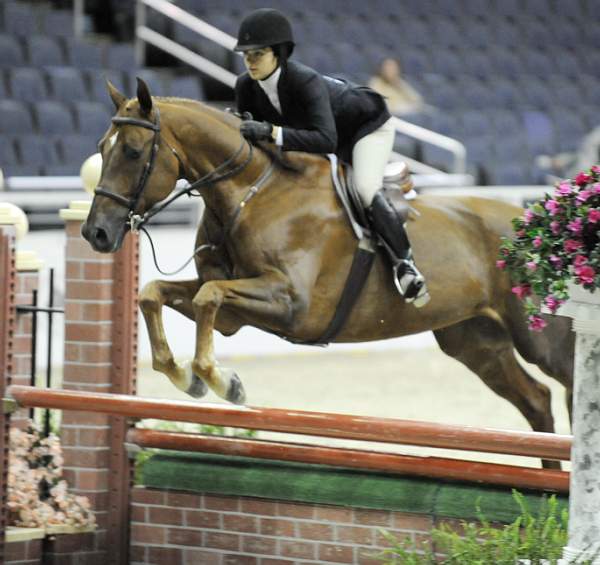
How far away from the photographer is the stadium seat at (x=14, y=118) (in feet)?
33.9

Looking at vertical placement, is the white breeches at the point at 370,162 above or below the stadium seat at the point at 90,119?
below

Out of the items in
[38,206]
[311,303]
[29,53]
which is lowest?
[311,303]

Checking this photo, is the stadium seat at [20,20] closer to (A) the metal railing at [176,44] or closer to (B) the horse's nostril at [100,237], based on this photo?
(A) the metal railing at [176,44]

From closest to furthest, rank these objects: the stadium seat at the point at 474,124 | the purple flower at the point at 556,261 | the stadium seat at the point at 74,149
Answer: the purple flower at the point at 556,261, the stadium seat at the point at 74,149, the stadium seat at the point at 474,124

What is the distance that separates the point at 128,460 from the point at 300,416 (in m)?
0.85

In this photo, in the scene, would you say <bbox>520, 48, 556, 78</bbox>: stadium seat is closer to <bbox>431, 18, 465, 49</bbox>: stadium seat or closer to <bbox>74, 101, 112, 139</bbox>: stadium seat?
<bbox>431, 18, 465, 49</bbox>: stadium seat

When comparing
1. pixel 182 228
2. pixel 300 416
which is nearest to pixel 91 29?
pixel 182 228

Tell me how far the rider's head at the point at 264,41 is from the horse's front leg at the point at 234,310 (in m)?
0.69

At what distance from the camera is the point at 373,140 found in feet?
15.8

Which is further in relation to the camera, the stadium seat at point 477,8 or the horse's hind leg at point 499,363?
the stadium seat at point 477,8

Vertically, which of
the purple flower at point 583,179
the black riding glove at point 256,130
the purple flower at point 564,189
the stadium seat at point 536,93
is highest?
the stadium seat at point 536,93

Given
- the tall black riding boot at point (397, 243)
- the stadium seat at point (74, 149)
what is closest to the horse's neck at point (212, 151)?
the tall black riding boot at point (397, 243)

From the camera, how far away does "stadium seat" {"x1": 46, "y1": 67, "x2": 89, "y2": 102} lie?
1091 cm

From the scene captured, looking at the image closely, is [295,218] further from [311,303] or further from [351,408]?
[351,408]
